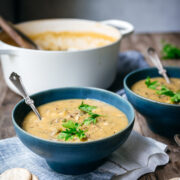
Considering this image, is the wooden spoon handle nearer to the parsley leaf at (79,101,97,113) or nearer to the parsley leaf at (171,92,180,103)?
the parsley leaf at (79,101,97,113)

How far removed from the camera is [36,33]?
2.09 m

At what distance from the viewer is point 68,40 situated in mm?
2121

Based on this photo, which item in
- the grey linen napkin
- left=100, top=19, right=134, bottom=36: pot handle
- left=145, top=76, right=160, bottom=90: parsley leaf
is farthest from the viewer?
left=100, top=19, right=134, bottom=36: pot handle

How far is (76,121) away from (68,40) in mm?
1073

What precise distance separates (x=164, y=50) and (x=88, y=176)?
4.67 feet

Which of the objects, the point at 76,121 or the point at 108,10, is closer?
the point at 76,121

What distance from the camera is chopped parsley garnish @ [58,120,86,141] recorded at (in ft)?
3.42

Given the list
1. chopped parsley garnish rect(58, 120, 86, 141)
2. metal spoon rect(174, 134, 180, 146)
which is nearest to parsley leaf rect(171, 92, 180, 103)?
metal spoon rect(174, 134, 180, 146)

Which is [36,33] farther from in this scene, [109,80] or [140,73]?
[140,73]

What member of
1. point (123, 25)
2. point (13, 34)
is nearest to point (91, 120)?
point (13, 34)

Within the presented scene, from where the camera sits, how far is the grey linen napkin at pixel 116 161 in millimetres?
1115

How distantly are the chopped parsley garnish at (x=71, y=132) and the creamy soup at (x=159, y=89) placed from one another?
431 millimetres

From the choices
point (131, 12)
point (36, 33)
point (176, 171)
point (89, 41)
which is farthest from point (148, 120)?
point (131, 12)

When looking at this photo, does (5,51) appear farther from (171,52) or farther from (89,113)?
(171,52)
